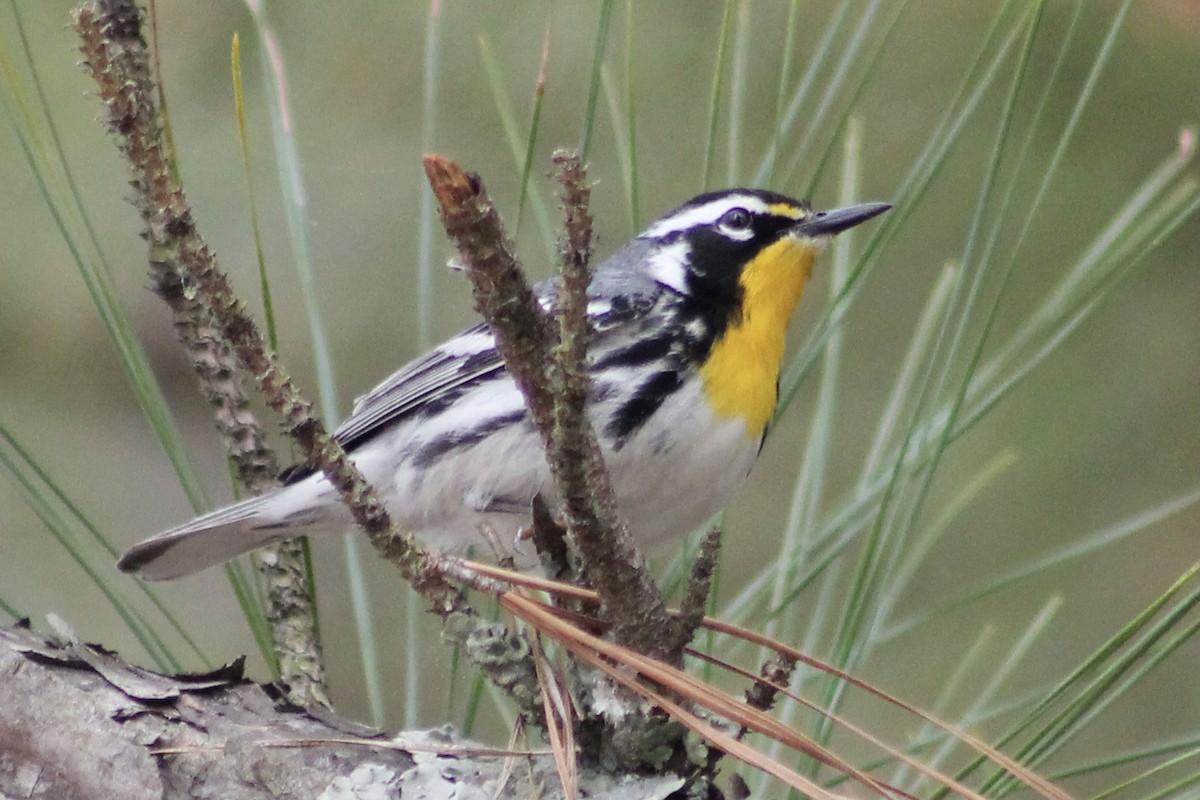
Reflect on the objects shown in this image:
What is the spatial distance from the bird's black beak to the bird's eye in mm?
54

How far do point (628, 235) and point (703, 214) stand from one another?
269 mm

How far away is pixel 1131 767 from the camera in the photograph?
67.9 inches

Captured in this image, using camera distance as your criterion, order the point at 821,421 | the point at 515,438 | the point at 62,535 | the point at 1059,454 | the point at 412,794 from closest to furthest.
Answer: the point at 412,794, the point at 62,535, the point at 821,421, the point at 515,438, the point at 1059,454

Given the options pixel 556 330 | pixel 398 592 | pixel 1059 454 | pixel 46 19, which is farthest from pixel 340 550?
pixel 556 330

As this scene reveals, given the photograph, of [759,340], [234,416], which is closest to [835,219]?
[759,340]

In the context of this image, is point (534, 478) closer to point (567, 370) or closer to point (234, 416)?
point (234, 416)

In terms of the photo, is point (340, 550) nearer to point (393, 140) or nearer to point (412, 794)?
point (393, 140)

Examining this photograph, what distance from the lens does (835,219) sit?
4.17 ft

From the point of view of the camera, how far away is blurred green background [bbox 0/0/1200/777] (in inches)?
63.4

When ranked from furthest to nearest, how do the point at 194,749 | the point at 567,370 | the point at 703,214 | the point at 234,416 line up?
Result: the point at 703,214 < the point at 234,416 < the point at 194,749 < the point at 567,370

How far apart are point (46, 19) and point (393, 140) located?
441mm

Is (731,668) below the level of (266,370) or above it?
below

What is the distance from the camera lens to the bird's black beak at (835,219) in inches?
47.8

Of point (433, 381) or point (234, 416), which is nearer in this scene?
point (234, 416)
